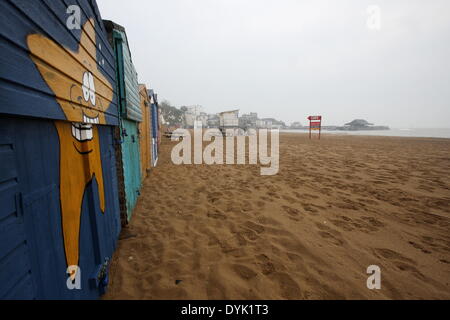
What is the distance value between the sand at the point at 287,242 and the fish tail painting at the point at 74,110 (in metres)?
1.20

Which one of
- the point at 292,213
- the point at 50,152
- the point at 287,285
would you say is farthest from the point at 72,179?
the point at 292,213

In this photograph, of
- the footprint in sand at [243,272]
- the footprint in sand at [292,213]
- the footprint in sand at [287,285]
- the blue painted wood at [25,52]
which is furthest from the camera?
the footprint in sand at [292,213]

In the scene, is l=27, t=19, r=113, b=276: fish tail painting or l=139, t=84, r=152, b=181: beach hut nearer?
l=27, t=19, r=113, b=276: fish tail painting

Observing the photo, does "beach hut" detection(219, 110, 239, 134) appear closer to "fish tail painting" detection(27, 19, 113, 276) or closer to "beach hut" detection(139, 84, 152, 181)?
"beach hut" detection(139, 84, 152, 181)

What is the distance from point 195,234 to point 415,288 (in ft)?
9.39

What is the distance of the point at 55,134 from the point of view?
1492 millimetres

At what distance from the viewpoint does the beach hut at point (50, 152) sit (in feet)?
3.27

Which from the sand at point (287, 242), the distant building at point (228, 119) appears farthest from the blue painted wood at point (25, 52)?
the distant building at point (228, 119)

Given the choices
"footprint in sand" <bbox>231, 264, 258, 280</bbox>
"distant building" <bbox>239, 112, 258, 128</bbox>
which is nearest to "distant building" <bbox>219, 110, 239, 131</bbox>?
"distant building" <bbox>239, 112, 258, 128</bbox>

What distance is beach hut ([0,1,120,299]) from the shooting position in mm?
998

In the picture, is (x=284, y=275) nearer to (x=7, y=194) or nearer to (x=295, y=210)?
(x=295, y=210)

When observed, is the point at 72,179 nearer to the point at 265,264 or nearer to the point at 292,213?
the point at 265,264

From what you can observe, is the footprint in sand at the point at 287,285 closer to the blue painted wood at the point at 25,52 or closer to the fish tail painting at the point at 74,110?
the fish tail painting at the point at 74,110

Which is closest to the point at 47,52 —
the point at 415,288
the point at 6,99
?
the point at 6,99
